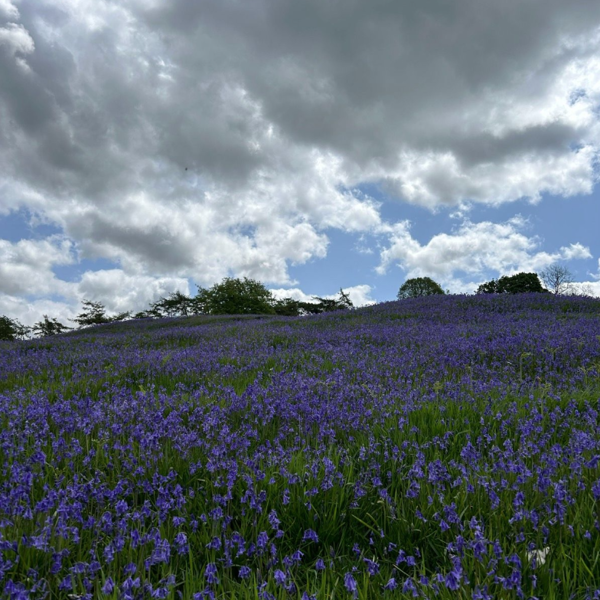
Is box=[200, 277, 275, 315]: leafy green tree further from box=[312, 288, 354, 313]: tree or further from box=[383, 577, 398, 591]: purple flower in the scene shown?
box=[383, 577, 398, 591]: purple flower

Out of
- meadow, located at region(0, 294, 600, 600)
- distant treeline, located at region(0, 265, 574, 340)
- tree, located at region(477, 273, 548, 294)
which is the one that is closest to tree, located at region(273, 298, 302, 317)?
distant treeline, located at region(0, 265, 574, 340)

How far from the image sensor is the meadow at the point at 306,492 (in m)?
2.06

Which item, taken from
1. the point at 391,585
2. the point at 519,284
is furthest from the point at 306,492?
the point at 519,284

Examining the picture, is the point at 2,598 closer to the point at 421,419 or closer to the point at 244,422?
the point at 244,422

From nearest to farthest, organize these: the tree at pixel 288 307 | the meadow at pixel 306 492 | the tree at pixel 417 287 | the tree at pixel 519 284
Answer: the meadow at pixel 306 492, the tree at pixel 519 284, the tree at pixel 417 287, the tree at pixel 288 307

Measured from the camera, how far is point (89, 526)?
2.43 meters

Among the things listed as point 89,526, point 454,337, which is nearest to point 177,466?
point 89,526

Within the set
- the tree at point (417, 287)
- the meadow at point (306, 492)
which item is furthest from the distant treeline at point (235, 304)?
the meadow at point (306, 492)

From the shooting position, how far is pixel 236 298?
45.4 metres

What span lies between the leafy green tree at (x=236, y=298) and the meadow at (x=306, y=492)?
3888cm

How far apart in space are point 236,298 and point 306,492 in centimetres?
4330

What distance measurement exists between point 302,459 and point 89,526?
4.96ft

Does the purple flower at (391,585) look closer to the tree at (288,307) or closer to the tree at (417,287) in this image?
the tree at (417,287)

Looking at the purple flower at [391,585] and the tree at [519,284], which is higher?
the tree at [519,284]
